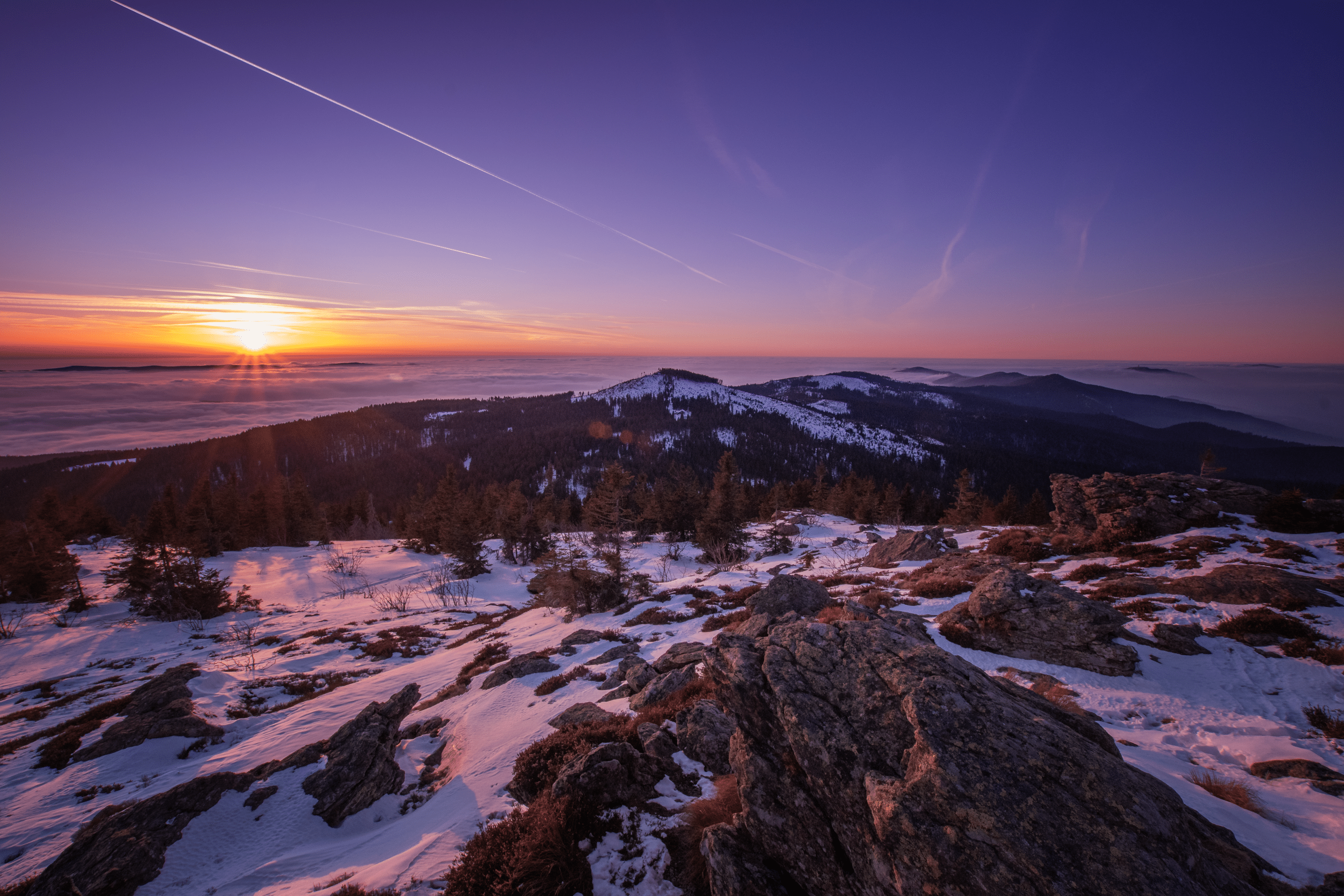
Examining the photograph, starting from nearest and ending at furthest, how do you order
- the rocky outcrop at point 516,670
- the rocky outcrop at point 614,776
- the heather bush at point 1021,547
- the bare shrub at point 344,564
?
the rocky outcrop at point 614,776
the rocky outcrop at point 516,670
the heather bush at point 1021,547
the bare shrub at point 344,564

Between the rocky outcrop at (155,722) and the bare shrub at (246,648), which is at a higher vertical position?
the rocky outcrop at (155,722)

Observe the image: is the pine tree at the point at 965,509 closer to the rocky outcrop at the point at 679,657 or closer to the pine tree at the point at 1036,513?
the pine tree at the point at 1036,513

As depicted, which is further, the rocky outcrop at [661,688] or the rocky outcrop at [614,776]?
the rocky outcrop at [661,688]

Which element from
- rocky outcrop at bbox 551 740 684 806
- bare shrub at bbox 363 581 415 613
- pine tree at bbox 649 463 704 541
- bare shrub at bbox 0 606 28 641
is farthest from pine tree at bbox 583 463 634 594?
bare shrub at bbox 0 606 28 641

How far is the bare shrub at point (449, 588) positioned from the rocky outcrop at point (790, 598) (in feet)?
93.3

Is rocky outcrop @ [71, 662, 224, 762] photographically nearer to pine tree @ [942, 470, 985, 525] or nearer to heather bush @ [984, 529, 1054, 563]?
heather bush @ [984, 529, 1054, 563]

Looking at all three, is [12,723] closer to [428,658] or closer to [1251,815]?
[428,658]

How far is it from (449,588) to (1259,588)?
50.4m

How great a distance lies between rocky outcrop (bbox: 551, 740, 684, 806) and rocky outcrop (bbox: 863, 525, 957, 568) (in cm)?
2298

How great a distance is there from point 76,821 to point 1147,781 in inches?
883

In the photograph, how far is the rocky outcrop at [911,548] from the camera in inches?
1069

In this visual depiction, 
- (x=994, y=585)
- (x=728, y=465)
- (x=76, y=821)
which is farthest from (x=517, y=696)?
(x=728, y=465)

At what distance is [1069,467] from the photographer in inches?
7869

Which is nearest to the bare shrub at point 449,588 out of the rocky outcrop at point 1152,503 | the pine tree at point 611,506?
the pine tree at point 611,506
